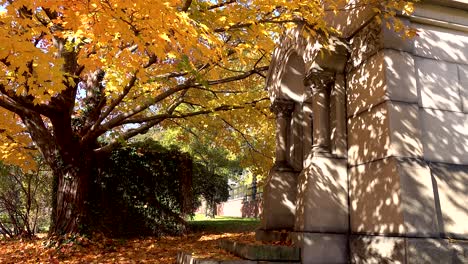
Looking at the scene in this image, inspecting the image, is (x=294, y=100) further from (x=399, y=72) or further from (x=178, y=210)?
(x=178, y=210)

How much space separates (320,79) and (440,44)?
6.62ft

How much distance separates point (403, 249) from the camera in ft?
15.9

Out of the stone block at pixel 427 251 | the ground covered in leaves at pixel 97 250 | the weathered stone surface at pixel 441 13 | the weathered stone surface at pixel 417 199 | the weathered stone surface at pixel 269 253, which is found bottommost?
the ground covered in leaves at pixel 97 250

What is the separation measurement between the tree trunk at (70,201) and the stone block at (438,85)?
8.84 m

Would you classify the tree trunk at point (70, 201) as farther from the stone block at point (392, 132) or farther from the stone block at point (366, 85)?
the stone block at point (392, 132)

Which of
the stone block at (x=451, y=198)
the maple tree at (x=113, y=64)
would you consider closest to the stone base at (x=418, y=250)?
the stone block at (x=451, y=198)

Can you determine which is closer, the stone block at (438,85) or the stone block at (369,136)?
the stone block at (369,136)

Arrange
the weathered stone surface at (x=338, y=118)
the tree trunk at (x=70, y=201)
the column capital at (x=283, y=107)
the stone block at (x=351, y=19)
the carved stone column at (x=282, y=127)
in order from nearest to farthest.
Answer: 1. the stone block at (x=351, y=19)
2. the weathered stone surface at (x=338, y=118)
3. the carved stone column at (x=282, y=127)
4. the column capital at (x=283, y=107)
5. the tree trunk at (x=70, y=201)

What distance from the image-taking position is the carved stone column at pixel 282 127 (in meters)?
8.23

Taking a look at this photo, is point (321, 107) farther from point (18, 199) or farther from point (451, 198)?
point (18, 199)

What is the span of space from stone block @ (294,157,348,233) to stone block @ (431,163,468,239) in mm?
1392

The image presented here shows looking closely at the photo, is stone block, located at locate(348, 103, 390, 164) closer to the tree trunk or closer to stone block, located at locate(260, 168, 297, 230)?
stone block, located at locate(260, 168, 297, 230)

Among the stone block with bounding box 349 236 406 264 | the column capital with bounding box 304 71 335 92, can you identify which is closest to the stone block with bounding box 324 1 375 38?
the column capital with bounding box 304 71 335 92

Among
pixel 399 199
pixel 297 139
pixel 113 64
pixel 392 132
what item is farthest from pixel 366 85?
pixel 113 64
